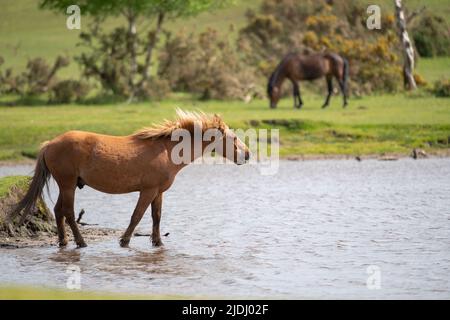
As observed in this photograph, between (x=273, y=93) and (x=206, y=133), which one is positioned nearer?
(x=206, y=133)

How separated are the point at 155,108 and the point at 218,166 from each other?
6.37m

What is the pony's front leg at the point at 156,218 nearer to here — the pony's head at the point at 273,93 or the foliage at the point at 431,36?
the pony's head at the point at 273,93

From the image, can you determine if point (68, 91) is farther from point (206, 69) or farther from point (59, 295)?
point (59, 295)

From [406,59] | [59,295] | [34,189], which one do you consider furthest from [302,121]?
[59,295]

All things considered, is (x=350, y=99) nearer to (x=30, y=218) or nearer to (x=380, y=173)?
(x=380, y=173)

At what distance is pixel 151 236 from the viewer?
1346cm

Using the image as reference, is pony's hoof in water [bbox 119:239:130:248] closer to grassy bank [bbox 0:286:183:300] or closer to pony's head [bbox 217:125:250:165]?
pony's head [bbox 217:125:250:165]

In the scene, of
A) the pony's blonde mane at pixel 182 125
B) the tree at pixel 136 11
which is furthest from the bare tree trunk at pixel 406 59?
the pony's blonde mane at pixel 182 125

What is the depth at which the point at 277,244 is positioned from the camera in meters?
13.6

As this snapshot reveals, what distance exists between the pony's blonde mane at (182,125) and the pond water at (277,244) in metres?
1.43

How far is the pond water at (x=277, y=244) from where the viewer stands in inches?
439

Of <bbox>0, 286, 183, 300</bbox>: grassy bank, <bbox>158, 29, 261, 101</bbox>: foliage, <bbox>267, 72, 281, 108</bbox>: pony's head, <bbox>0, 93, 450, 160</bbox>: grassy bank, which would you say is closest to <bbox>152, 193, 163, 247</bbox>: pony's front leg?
<bbox>0, 286, 183, 300</bbox>: grassy bank

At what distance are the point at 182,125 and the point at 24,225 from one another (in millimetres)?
2524

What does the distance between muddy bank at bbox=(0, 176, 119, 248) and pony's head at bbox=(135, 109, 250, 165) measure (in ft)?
5.94
